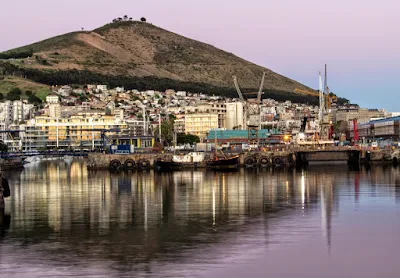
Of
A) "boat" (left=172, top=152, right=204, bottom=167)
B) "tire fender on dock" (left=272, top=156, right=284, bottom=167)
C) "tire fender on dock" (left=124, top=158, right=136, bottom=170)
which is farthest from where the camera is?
"tire fender on dock" (left=272, top=156, right=284, bottom=167)

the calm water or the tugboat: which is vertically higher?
the tugboat

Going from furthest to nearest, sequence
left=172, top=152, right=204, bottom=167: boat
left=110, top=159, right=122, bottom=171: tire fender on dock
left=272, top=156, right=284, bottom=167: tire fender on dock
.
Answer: left=272, top=156, right=284, bottom=167: tire fender on dock
left=110, top=159, right=122, bottom=171: tire fender on dock
left=172, top=152, right=204, bottom=167: boat

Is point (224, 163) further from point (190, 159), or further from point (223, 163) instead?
point (190, 159)

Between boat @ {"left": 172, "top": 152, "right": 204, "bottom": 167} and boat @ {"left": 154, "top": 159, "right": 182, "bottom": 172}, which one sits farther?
boat @ {"left": 172, "top": 152, "right": 204, "bottom": 167}

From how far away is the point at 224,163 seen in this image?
4296 inches

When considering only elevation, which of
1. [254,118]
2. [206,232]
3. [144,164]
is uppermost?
[254,118]

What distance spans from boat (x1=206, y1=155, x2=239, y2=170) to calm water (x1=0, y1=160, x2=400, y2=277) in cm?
3977

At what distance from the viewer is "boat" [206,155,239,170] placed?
109 m

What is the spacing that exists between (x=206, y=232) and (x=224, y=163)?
6913 cm

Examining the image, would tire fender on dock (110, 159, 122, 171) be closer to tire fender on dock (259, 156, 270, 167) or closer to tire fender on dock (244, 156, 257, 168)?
tire fender on dock (244, 156, 257, 168)

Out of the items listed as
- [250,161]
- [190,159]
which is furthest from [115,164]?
[250,161]

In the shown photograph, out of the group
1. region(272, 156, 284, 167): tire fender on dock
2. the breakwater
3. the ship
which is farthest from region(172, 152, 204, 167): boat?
region(272, 156, 284, 167): tire fender on dock

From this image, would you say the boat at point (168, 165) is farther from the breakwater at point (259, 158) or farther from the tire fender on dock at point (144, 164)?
the tire fender on dock at point (144, 164)

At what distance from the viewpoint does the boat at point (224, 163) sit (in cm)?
10862
